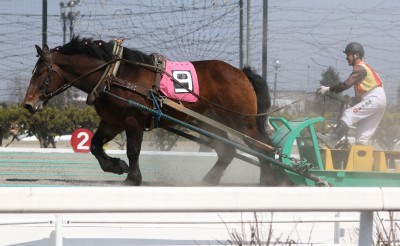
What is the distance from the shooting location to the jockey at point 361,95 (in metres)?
7.86

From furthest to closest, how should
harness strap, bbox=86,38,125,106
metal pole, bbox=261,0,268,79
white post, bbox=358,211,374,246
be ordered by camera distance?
metal pole, bbox=261,0,268,79
harness strap, bbox=86,38,125,106
white post, bbox=358,211,374,246

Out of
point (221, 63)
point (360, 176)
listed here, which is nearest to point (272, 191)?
point (360, 176)

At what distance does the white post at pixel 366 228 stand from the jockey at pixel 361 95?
447 cm

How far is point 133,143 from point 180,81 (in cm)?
78

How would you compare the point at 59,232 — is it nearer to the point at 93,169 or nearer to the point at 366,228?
the point at 366,228

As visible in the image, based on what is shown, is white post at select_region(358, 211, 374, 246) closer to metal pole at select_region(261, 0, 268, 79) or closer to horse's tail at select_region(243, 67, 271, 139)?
horse's tail at select_region(243, 67, 271, 139)

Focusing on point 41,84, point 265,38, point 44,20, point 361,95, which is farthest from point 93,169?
point 361,95

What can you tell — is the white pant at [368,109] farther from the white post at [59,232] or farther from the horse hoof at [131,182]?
the white post at [59,232]

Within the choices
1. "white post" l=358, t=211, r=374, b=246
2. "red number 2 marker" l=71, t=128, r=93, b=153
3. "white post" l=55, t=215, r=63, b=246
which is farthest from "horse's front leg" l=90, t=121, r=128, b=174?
"red number 2 marker" l=71, t=128, r=93, b=153

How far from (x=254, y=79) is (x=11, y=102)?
7.07m

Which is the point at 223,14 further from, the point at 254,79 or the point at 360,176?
the point at 360,176

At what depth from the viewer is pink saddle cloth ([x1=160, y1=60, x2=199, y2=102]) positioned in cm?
788

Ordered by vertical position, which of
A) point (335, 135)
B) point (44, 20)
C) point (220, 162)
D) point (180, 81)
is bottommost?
point (220, 162)

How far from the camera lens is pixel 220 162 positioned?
351 inches
